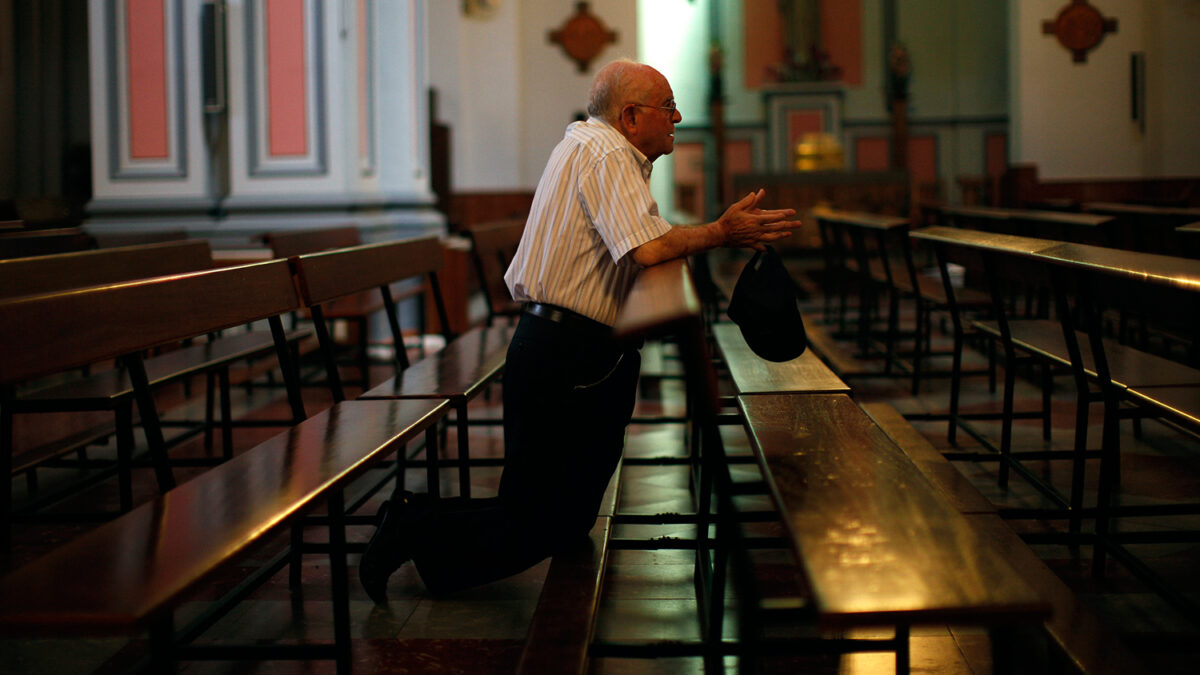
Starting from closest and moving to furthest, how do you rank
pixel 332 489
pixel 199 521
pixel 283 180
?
pixel 199 521
pixel 332 489
pixel 283 180

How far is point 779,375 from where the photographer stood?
310 centimetres

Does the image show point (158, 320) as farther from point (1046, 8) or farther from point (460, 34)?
point (1046, 8)

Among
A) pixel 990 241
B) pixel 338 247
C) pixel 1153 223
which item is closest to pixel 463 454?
pixel 990 241

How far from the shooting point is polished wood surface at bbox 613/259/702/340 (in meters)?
1.50

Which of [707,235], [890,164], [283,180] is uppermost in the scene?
[890,164]

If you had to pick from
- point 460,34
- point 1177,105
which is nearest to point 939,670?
point 460,34

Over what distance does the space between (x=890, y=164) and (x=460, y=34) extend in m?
6.30

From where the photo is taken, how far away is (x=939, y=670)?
230 cm

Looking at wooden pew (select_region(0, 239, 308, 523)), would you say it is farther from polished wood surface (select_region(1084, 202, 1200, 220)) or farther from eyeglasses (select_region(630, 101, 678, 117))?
polished wood surface (select_region(1084, 202, 1200, 220))

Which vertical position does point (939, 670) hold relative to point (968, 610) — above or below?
below

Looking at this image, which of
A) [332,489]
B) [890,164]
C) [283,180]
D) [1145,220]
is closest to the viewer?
[332,489]

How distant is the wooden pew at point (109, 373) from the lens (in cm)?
310

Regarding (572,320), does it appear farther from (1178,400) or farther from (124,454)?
(124,454)

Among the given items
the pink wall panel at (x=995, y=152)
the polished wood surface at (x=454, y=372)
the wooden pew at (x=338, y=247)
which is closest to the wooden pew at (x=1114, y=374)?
the polished wood surface at (x=454, y=372)
